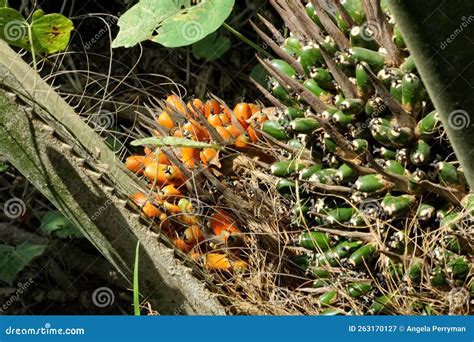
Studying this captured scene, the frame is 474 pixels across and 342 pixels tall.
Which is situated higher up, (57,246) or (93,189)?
(93,189)

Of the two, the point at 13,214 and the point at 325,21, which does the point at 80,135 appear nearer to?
the point at 325,21

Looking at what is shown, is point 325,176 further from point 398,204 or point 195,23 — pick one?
point 195,23

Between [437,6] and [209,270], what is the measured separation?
3.64 ft

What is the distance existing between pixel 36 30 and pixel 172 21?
0.36 m

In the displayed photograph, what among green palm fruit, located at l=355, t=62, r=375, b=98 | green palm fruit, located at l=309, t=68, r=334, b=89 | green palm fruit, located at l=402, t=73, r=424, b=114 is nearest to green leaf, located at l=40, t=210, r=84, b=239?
green palm fruit, located at l=309, t=68, r=334, b=89

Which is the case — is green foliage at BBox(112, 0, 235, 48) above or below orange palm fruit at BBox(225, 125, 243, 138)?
above

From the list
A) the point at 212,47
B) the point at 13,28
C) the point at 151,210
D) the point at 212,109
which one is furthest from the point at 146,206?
the point at 212,47

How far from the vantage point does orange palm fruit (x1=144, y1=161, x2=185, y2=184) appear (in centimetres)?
214

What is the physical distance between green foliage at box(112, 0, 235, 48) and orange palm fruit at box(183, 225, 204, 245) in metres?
0.49

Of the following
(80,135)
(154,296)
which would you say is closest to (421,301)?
(154,296)

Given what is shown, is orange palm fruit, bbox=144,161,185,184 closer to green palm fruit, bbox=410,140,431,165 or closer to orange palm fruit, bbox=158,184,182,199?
orange palm fruit, bbox=158,184,182,199

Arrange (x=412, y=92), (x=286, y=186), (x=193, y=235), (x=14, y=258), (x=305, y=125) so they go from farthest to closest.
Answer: (x=14, y=258), (x=193, y=235), (x=286, y=186), (x=305, y=125), (x=412, y=92)

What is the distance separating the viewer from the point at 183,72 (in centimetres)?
300

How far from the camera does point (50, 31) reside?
7.14ft
